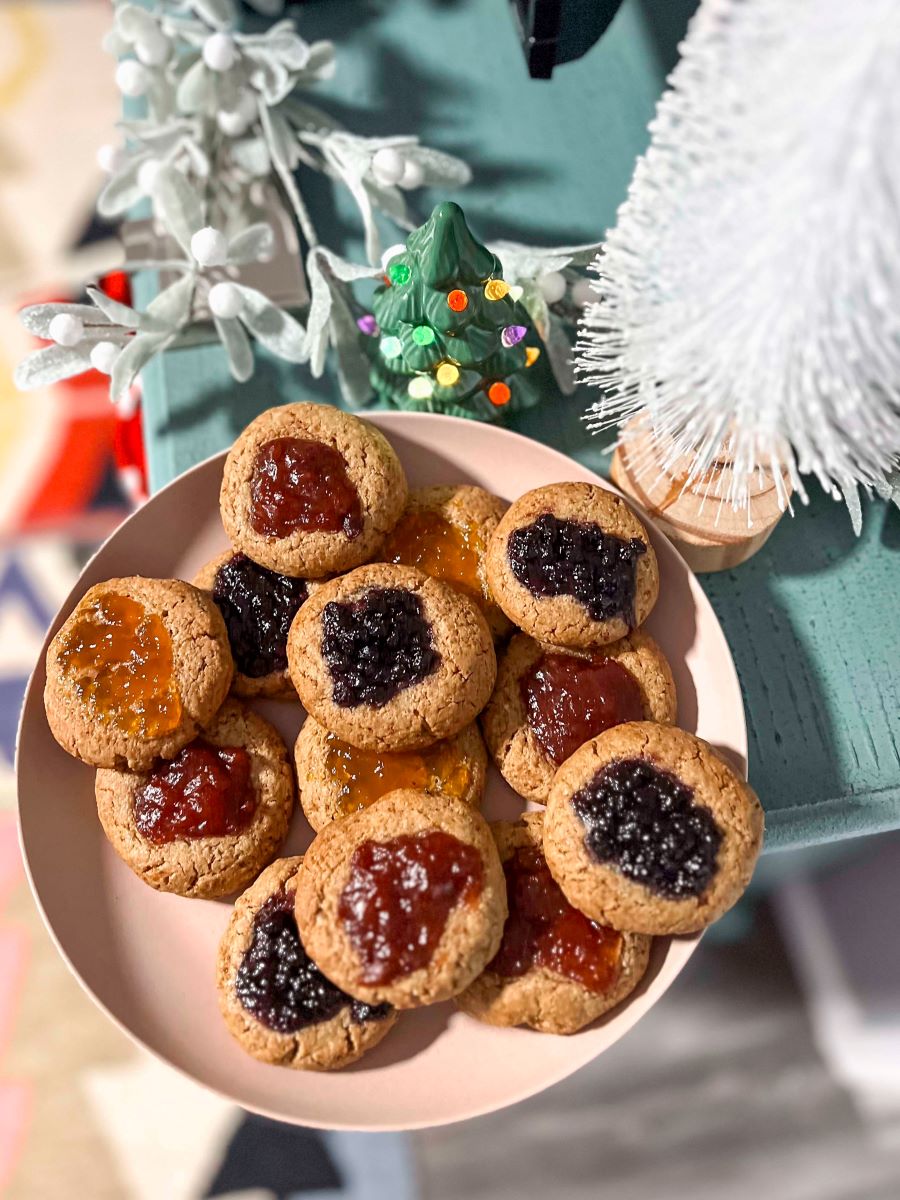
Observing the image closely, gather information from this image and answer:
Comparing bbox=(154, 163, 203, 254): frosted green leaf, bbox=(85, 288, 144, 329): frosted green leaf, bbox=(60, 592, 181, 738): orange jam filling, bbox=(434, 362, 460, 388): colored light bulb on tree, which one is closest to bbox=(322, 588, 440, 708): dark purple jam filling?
bbox=(60, 592, 181, 738): orange jam filling

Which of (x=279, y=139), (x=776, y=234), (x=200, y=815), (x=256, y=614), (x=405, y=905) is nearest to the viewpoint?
(x=776, y=234)

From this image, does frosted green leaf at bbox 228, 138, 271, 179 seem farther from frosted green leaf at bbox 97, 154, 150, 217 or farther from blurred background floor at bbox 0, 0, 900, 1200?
blurred background floor at bbox 0, 0, 900, 1200

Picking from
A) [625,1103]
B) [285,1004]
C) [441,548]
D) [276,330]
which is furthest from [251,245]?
[625,1103]

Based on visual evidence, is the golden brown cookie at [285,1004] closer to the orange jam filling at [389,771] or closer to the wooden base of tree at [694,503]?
the orange jam filling at [389,771]

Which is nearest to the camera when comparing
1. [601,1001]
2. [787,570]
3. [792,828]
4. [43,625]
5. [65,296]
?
[601,1001]

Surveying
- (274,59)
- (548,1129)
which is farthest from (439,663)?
(548,1129)

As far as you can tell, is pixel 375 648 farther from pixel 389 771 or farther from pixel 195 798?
pixel 195 798

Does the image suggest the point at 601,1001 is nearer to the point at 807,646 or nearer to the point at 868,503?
the point at 807,646
